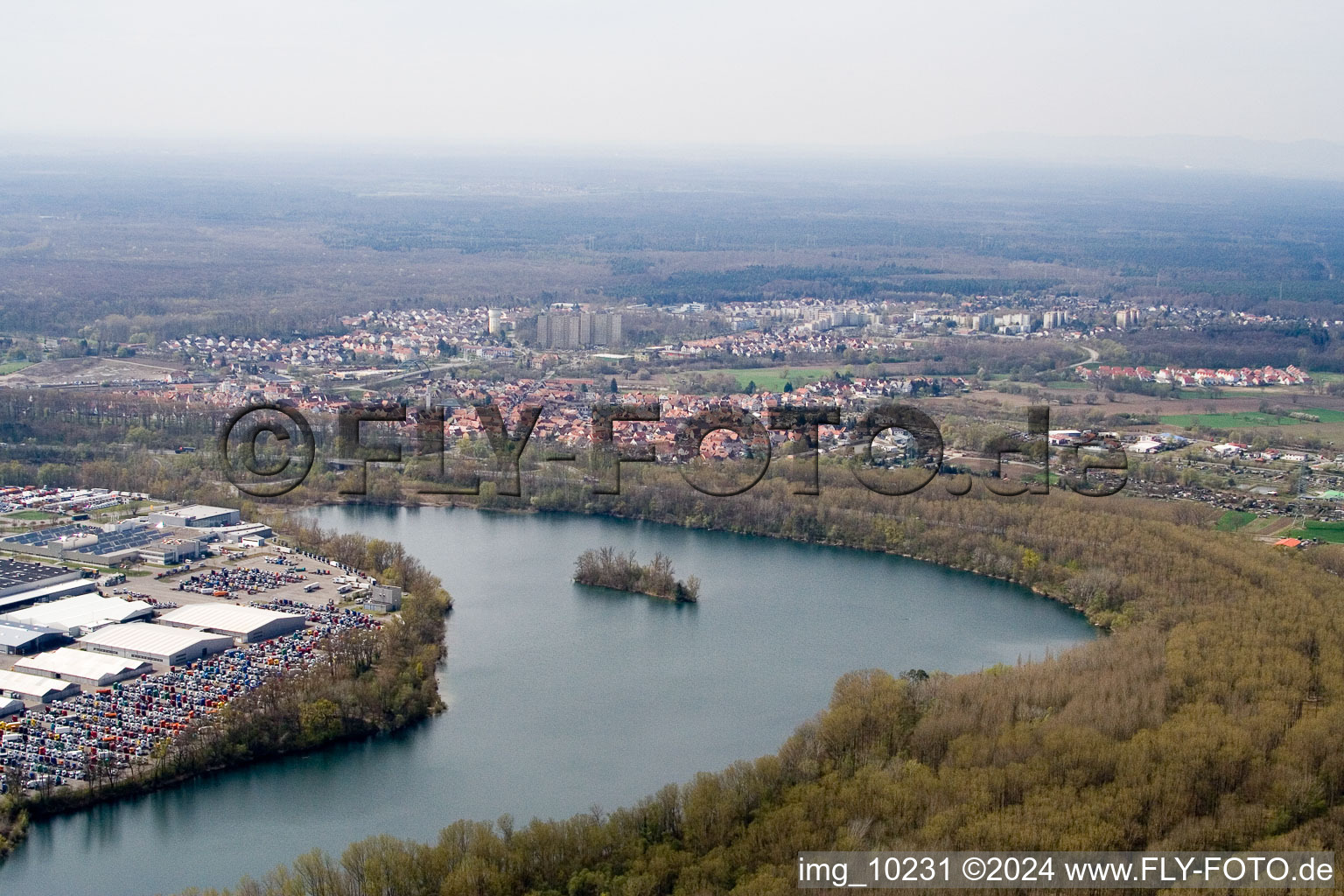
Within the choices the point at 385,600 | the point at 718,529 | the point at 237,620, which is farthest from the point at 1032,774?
the point at 718,529

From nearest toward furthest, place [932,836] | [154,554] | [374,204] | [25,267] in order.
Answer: [932,836] → [154,554] → [25,267] → [374,204]

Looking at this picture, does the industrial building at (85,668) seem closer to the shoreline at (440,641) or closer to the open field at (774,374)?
the shoreline at (440,641)

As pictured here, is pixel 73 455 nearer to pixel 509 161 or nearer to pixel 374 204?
pixel 374 204

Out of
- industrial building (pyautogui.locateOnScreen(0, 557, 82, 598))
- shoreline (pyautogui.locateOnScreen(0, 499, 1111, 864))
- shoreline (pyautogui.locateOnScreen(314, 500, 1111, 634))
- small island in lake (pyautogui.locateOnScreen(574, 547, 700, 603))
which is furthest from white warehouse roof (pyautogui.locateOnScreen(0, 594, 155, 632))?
shoreline (pyautogui.locateOnScreen(314, 500, 1111, 634))

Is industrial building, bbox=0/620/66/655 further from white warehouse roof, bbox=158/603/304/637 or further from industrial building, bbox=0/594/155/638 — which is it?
white warehouse roof, bbox=158/603/304/637

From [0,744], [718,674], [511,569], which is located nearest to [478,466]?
[511,569]

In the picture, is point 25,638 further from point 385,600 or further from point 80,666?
point 385,600
